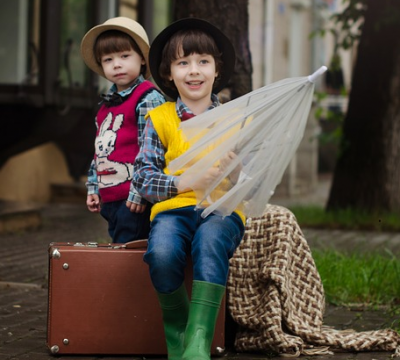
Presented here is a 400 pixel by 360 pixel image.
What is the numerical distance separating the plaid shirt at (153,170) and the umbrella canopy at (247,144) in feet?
0.25

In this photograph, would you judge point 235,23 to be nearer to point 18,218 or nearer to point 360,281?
point 360,281

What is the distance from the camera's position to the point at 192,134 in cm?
389

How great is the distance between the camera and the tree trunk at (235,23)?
6395 millimetres

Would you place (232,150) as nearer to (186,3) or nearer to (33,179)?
(186,3)

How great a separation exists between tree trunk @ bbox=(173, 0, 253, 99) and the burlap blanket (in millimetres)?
1865

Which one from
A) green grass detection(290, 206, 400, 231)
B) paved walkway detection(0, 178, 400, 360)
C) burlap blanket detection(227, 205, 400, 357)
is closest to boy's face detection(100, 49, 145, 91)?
burlap blanket detection(227, 205, 400, 357)

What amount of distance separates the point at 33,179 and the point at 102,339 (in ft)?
28.1

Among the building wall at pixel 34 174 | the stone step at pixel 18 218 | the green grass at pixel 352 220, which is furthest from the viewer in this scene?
the building wall at pixel 34 174

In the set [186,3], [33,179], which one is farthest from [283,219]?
[33,179]

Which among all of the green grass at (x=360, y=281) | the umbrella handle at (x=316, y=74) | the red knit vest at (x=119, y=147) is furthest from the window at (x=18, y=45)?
the umbrella handle at (x=316, y=74)

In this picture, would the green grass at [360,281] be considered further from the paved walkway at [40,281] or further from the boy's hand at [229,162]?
the boy's hand at [229,162]

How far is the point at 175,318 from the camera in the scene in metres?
3.90

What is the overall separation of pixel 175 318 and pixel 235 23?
10.1 feet

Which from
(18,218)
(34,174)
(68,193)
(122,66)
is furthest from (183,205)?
(68,193)
